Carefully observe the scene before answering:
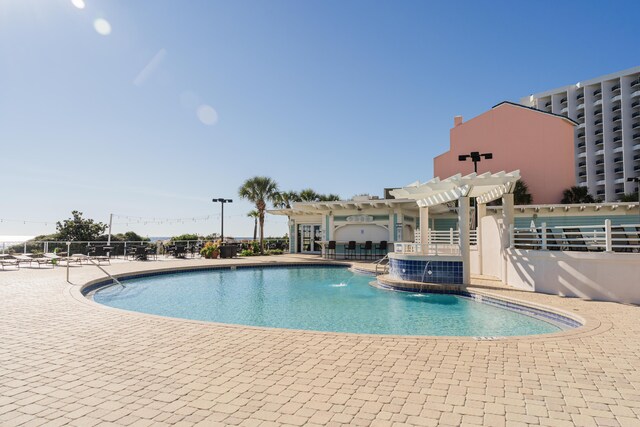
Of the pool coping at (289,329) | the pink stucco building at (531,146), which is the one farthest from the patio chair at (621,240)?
the pink stucco building at (531,146)

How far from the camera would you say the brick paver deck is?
246 centimetres

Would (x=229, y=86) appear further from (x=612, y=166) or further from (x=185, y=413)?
(x=612, y=166)

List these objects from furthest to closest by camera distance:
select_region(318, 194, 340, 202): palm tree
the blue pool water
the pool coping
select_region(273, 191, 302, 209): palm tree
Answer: select_region(318, 194, 340, 202): palm tree
select_region(273, 191, 302, 209): palm tree
the blue pool water
the pool coping

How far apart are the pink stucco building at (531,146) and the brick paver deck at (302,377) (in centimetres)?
2567

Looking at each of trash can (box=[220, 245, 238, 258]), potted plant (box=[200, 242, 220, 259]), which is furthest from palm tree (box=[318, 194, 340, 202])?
potted plant (box=[200, 242, 220, 259])

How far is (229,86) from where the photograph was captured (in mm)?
13781

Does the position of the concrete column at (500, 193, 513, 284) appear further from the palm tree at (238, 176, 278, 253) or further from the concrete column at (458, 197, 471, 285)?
the palm tree at (238, 176, 278, 253)

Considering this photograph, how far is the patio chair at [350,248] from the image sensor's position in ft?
64.7

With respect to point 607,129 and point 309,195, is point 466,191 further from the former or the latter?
point 607,129

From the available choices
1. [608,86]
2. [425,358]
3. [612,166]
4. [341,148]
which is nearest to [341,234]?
[341,148]

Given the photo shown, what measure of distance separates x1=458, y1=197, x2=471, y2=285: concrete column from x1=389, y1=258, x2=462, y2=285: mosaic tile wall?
13 cm

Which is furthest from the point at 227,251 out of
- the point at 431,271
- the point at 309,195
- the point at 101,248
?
the point at 431,271

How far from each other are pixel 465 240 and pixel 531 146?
73.4ft

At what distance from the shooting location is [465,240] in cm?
962
